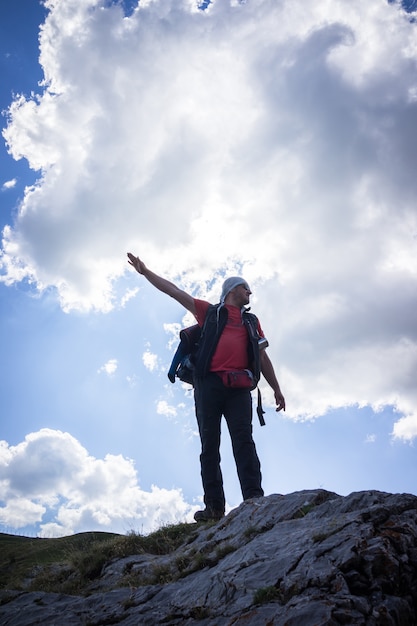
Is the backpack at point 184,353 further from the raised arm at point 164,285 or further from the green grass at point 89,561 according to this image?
the green grass at point 89,561

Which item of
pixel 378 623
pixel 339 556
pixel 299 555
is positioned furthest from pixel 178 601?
pixel 378 623

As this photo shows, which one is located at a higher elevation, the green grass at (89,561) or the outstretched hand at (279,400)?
the outstretched hand at (279,400)

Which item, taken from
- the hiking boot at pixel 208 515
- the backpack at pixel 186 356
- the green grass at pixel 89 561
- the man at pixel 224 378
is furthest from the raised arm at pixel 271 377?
the green grass at pixel 89 561

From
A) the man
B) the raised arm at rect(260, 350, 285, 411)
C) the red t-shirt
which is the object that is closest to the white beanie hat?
Result: the man

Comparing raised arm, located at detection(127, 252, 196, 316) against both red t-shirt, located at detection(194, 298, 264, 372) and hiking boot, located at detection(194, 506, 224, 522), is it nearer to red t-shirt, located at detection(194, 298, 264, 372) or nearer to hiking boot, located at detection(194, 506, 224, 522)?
red t-shirt, located at detection(194, 298, 264, 372)

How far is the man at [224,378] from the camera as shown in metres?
7.19

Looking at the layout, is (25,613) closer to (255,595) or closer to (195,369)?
(255,595)

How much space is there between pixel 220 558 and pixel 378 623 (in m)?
2.29

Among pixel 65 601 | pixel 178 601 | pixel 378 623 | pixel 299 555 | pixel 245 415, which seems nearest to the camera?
pixel 378 623

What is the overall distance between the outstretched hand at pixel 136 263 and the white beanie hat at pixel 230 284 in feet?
4.57

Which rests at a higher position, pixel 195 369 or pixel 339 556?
pixel 195 369

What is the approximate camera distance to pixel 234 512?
609 centimetres

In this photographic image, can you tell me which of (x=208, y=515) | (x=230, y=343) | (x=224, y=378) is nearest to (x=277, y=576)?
(x=208, y=515)

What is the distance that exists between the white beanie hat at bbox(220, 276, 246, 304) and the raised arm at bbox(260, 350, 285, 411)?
1143 mm
